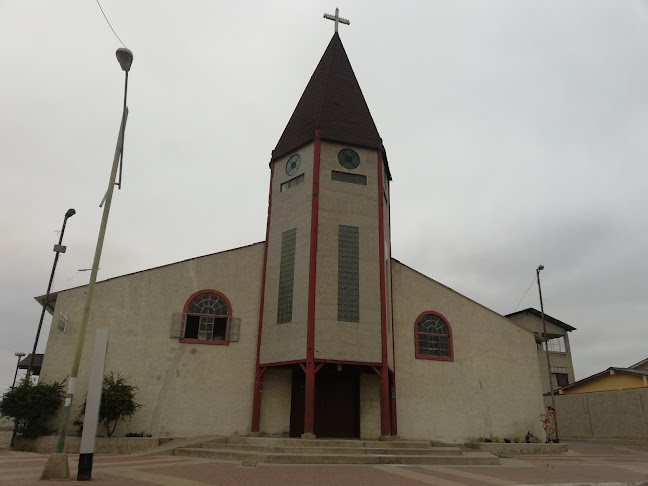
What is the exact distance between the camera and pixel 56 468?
8.73 metres

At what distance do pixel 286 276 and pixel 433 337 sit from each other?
24.0 ft

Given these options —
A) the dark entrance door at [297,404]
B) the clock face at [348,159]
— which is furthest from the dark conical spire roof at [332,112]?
the dark entrance door at [297,404]

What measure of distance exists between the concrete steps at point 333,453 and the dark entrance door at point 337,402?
335 centimetres

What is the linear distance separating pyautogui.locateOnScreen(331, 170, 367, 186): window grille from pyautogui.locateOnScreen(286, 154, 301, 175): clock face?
1.79 m

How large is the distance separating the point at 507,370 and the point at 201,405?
1350 centimetres

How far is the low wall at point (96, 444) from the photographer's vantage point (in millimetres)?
14734

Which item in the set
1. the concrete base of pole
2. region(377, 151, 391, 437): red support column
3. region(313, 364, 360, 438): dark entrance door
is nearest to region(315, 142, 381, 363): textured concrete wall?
region(377, 151, 391, 437): red support column

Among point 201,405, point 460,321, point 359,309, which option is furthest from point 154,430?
point 460,321

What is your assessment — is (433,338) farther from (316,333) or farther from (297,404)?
(297,404)

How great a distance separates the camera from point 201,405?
58.1 ft

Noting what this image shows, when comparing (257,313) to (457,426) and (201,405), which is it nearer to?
(201,405)

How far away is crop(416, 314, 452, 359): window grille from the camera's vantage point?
20172mm

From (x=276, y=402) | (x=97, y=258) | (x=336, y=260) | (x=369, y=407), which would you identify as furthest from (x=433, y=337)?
(x=97, y=258)

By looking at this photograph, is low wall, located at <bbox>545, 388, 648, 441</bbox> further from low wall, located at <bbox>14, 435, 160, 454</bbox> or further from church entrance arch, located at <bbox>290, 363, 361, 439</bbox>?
low wall, located at <bbox>14, 435, 160, 454</bbox>
